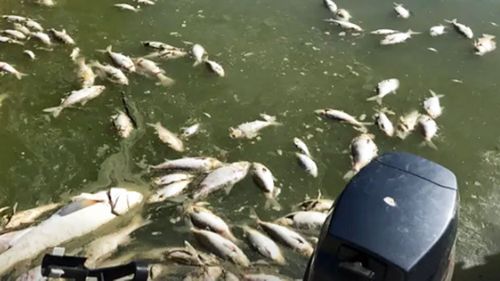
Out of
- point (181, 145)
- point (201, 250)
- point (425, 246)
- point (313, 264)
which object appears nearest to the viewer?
point (425, 246)

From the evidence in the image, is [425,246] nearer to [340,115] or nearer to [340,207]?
[340,207]

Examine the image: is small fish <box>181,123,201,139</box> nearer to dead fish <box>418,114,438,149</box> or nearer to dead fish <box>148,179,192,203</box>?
dead fish <box>148,179,192,203</box>

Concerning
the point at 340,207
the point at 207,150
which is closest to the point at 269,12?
the point at 207,150

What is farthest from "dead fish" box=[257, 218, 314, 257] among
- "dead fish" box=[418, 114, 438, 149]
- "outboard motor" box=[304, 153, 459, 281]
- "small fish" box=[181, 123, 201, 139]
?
"dead fish" box=[418, 114, 438, 149]

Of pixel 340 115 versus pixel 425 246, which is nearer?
pixel 425 246

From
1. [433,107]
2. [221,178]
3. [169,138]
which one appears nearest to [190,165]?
[221,178]

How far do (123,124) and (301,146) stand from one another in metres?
1.51

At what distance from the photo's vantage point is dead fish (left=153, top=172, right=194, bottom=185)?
14.8 ft

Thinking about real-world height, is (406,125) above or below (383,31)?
below

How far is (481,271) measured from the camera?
3982mm

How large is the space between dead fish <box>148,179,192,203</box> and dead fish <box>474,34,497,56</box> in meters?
3.71

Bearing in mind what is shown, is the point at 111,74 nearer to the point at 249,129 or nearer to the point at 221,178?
the point at 249,129

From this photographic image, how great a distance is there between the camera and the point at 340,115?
17.3 ft

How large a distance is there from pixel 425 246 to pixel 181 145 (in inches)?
106
